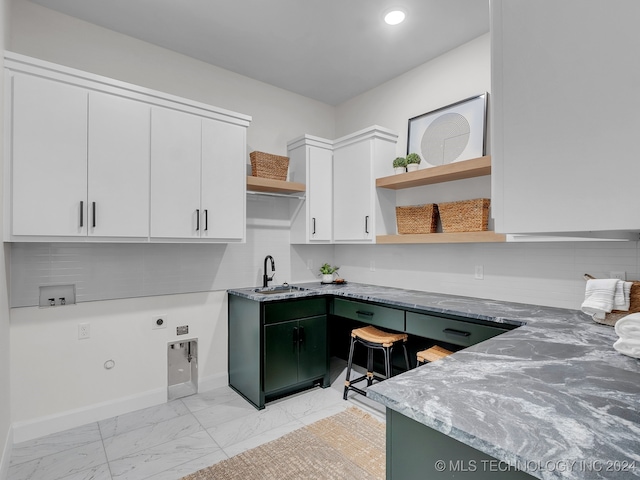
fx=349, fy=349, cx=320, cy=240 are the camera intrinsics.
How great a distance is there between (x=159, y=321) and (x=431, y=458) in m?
2.53

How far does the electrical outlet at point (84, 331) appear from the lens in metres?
2.53

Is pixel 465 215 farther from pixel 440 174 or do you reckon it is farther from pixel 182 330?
pixel 182 330

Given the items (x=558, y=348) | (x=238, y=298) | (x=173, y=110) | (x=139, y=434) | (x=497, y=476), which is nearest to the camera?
(x=497, y=476)

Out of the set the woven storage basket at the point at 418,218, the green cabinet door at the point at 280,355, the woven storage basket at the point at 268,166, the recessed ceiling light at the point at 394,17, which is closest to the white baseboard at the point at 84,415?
the green cabinet door at the point at 280,355

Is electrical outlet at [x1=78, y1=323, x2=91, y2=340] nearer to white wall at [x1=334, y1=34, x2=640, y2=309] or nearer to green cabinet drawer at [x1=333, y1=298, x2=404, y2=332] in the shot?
green cabinet drawer at [x1=333, y1=298, x2=404, y2=332]

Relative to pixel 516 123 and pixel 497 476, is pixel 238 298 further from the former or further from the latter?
pixel 516 123

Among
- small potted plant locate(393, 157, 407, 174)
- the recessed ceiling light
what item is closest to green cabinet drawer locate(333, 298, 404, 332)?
small potted plant locate(393, 157, 407, 174)

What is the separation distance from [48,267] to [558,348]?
120 inches

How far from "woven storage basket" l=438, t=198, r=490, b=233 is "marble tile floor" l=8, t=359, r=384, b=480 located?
5.10 feet

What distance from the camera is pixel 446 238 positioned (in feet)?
8.98

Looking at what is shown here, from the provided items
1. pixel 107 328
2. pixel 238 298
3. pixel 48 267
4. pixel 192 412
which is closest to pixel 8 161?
pixel 48 267

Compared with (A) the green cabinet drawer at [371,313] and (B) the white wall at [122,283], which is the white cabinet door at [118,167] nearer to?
(B) the white wall at [122,283]

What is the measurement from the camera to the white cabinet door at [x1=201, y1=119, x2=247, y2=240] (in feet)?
9.02

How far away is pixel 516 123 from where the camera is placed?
1.82 feet
